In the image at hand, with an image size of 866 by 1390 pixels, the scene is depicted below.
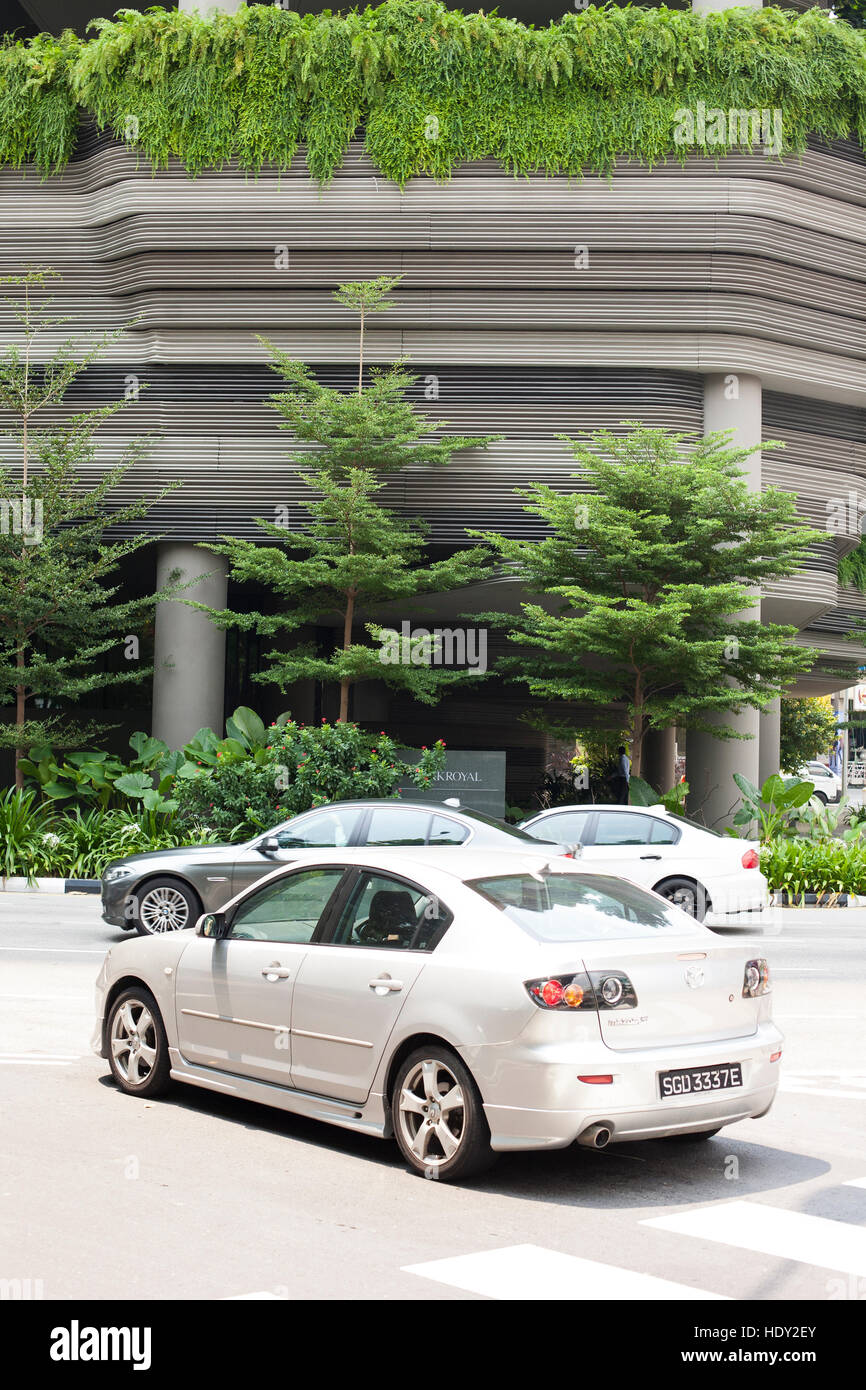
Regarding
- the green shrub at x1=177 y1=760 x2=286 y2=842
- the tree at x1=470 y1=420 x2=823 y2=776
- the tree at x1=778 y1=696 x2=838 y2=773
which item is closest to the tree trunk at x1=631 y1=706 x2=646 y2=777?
the tree at x1=470 y1=420 x2=823 y2=776

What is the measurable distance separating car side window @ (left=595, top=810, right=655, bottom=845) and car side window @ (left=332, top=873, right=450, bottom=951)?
873cm

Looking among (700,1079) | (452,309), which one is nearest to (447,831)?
(700,1079)

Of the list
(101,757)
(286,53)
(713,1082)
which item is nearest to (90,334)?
(286,53)

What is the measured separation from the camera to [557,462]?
74.1ft

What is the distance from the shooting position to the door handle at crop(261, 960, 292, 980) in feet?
22.0

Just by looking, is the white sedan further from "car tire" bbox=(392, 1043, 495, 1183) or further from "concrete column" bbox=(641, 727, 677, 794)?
"concrete column" bbox=(641, 727, 677, 794)

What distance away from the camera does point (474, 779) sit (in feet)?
66.8

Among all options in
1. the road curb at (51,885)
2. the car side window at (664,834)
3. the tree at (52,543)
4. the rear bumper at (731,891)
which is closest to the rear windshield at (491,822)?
the car side window at (664,834)

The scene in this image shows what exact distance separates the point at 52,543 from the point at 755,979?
53.1 ft

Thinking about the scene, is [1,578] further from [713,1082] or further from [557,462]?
[713,1082]

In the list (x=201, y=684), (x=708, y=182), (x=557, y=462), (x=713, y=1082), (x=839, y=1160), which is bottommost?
(x=839, y=1160)

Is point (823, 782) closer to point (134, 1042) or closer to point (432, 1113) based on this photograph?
point (134, 1042)

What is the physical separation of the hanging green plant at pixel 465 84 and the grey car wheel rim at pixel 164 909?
13.5 m

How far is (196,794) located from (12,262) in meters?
11.1
